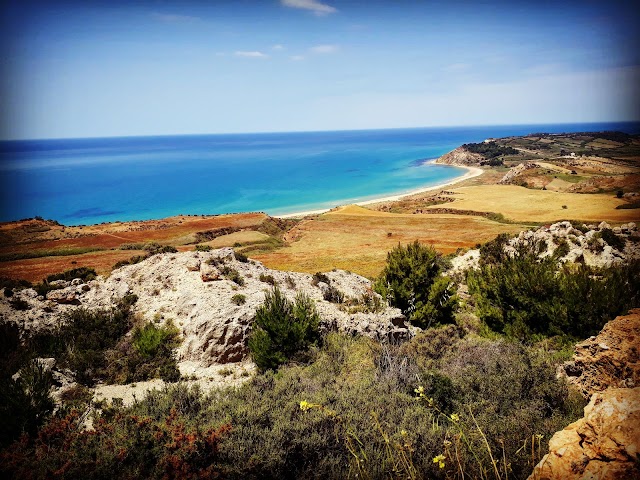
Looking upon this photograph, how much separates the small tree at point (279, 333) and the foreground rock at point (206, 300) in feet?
2.77

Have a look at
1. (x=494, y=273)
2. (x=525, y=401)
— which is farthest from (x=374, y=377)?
(x=494, y=273)

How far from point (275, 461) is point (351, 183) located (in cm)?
10125

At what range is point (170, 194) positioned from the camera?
99.5 meters

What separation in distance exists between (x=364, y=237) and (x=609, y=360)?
3479 centimetres

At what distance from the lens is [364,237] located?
42.1 metres

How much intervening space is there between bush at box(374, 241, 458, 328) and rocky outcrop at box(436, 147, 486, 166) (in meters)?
123

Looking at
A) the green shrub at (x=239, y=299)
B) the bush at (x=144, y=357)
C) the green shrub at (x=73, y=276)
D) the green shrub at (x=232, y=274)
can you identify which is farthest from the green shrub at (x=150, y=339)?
the green shrub at (x=73, y=276)

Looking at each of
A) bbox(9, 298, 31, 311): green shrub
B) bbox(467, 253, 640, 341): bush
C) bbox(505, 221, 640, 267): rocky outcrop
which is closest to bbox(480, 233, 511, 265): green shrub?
bbox(505, 221, 640, 267): rocky outcrop

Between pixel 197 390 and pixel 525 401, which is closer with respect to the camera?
pixel 525 401

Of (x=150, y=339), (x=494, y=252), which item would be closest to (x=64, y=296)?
(x=150, y=339)

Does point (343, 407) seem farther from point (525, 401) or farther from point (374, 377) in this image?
point (525, 401)

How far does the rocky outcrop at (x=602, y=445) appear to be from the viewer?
3305 mm

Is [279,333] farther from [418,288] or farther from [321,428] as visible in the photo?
[418,288]

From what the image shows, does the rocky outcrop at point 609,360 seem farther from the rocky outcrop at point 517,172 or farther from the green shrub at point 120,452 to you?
the rocky outcrop at point 517,172
